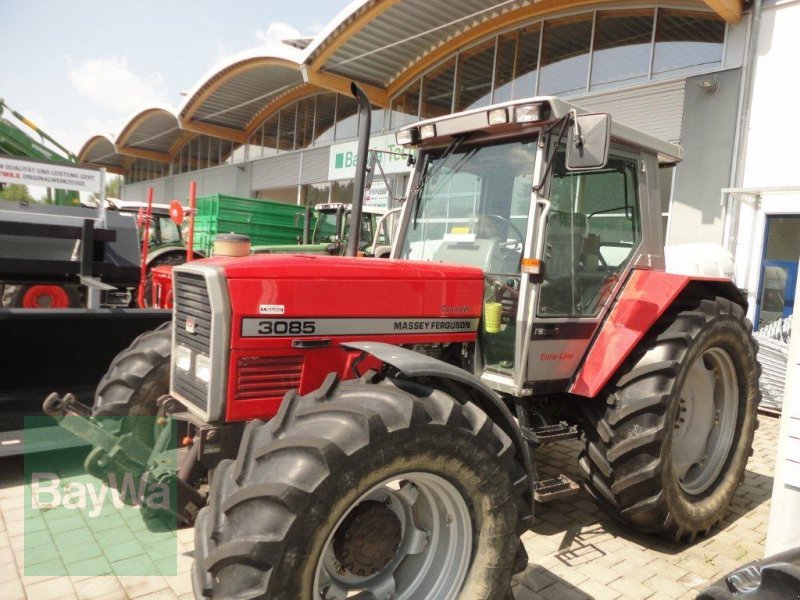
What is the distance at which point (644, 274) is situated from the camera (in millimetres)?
3373

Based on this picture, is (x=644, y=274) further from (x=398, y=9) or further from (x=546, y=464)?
(x=398, y=9)

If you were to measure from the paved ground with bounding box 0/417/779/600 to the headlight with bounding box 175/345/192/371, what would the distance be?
2.60 feet

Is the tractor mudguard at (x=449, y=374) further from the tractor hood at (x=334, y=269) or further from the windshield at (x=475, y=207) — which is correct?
the windshield at (x=475, y=207)

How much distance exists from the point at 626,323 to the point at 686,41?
23.9 ft

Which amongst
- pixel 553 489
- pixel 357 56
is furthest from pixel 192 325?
pixel 357 56

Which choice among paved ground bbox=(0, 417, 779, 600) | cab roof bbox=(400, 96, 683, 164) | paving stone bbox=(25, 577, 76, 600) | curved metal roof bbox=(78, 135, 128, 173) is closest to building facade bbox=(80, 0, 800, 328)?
cab roof bbox=(400, 96, 683, 164)

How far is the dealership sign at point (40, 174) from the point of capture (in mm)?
5004

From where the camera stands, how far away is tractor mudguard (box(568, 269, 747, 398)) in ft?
10.3

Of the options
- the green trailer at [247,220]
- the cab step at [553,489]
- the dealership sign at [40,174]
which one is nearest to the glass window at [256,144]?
the green trailer at [247,220]

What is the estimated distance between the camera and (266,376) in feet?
8.05

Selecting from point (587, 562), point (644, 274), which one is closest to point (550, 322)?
point (644, 274)

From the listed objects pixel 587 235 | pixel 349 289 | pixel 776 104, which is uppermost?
pixel 776 104

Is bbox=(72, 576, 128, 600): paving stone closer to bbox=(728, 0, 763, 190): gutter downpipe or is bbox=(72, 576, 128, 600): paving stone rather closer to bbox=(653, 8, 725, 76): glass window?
bbox=(728, 0, 763, 190): gutter downpipe

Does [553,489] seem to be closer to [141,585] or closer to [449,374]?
[449,374]
